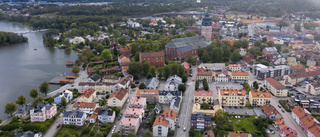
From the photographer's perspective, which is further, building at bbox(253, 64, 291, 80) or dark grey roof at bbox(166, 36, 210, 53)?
dark grey roof at bbox(166, 36, 210, 53)

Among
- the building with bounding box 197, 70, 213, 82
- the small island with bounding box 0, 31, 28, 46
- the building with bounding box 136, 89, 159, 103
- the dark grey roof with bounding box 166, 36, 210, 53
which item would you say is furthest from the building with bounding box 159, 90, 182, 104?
the small island with bounding box 0, 31, 28, 46

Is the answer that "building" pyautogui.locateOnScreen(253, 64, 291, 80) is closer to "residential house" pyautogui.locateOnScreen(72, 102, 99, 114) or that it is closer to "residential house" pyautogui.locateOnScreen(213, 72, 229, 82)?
"residential house" pyautogui.locateOnScreen(213, 72, 229, 82)

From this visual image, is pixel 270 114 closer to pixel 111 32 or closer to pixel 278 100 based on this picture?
pixel 278 100

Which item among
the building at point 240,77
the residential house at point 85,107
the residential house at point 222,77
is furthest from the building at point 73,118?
the building at point 240,77

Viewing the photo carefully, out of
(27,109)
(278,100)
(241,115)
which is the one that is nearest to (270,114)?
(241,115)

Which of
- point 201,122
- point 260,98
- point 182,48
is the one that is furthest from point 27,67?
point 260,98

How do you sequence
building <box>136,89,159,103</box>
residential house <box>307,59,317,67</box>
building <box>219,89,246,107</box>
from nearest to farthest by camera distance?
building <box>219,89,246,107</box>, building <box>136,89,159,103</box>, residential house <box>307,59,317,67</box>
